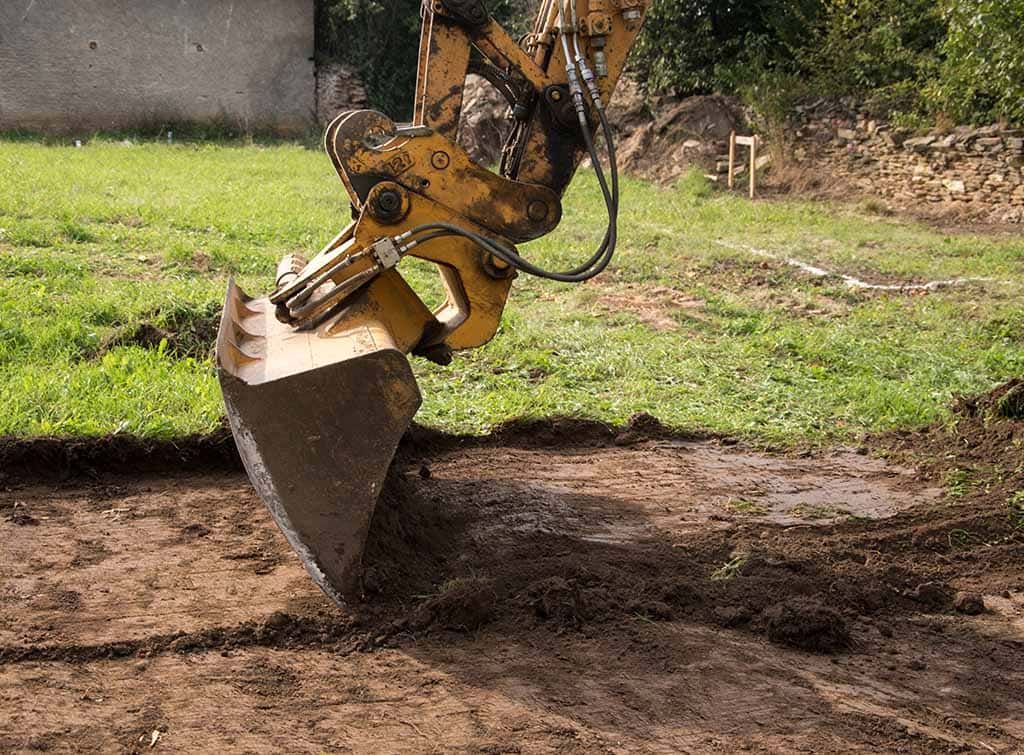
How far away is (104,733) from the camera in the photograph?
3492 mm

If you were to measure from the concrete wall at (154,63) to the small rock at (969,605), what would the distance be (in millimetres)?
25148

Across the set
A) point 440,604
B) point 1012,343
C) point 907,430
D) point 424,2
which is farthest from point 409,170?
point 1012,343

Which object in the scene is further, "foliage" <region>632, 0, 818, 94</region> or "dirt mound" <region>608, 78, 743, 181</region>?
"dirt mound" <region>608, 78, 743, 181</region>

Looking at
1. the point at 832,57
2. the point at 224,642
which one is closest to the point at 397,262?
the point at 224,642

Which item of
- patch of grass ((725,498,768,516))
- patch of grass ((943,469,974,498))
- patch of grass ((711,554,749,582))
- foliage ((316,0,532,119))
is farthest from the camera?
foliage ((316,0,532,119))

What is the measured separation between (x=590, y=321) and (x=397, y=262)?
208 inches

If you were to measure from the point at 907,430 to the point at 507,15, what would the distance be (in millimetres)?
23264

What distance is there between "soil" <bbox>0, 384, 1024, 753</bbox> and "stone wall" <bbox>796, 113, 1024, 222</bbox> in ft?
37.1

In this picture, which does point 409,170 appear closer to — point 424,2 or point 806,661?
point 424,2

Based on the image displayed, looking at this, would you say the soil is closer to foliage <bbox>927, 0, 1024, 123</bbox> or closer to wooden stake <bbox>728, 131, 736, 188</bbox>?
foliage <bbox>927, 0, 1024, 123</bbox>

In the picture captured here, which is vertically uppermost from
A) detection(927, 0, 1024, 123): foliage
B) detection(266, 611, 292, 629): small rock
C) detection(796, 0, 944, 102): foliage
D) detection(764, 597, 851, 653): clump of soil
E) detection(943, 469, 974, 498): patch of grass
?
detection(796, 0, 944, 102): foliage

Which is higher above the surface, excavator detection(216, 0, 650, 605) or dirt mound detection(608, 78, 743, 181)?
dirt mound detection(608, 78, 743, 181)

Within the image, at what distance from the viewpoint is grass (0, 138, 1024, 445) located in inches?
276

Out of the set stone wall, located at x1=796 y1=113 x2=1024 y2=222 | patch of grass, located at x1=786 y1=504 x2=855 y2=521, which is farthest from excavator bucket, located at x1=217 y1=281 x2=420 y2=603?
stone wall, located at x1=796 y1=113 x2=1024 y2=222
